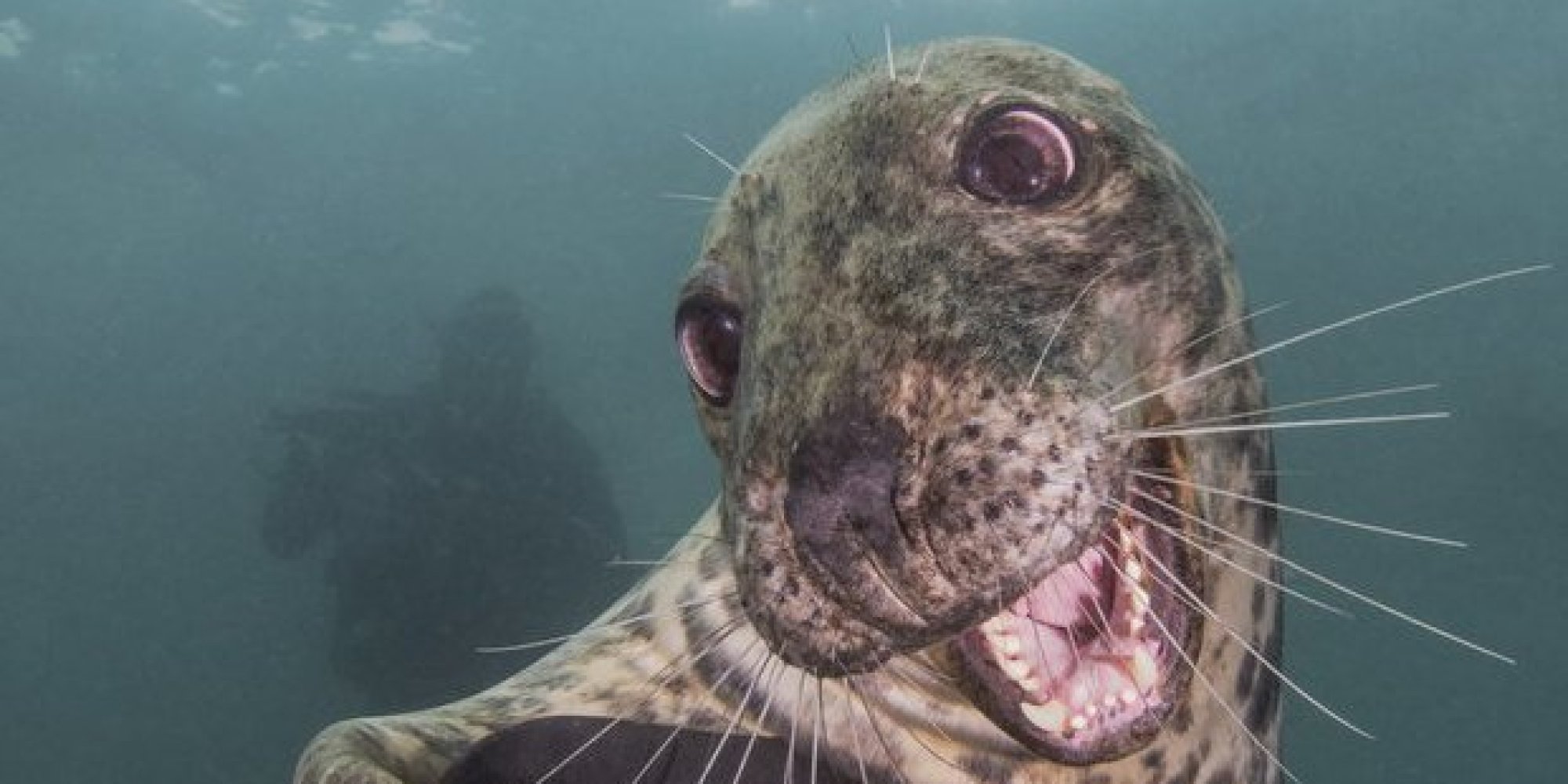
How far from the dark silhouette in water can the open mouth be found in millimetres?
24225

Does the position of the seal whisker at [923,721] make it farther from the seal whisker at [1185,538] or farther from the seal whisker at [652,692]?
the seal whisker at [1185,538]

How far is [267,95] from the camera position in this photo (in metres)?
34.1

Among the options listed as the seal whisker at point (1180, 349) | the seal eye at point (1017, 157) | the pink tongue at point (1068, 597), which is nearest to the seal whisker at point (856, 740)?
the pink tongue at point (1068, 597)

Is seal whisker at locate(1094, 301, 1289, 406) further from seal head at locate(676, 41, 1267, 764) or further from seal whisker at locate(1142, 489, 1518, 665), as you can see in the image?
seal whisker at locate(1142, 489, 1518, 665)

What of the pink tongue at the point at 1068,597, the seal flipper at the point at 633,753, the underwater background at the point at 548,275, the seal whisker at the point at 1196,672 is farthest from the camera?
the underwater background at the point at 548,275

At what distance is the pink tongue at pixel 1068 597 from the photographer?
1887mm

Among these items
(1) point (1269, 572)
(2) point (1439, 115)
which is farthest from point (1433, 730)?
(1) point (1269, 572)

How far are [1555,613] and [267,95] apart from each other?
205 ft

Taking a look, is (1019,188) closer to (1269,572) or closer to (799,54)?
(1269,572)

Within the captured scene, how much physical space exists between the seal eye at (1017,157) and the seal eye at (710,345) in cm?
52

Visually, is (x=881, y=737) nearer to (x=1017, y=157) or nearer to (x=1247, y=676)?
(x=1247, y=676)

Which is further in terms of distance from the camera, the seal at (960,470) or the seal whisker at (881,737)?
the seal whisker at (881,737)

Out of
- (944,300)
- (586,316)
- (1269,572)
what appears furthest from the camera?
(586,316)

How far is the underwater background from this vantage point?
31.1 metres
